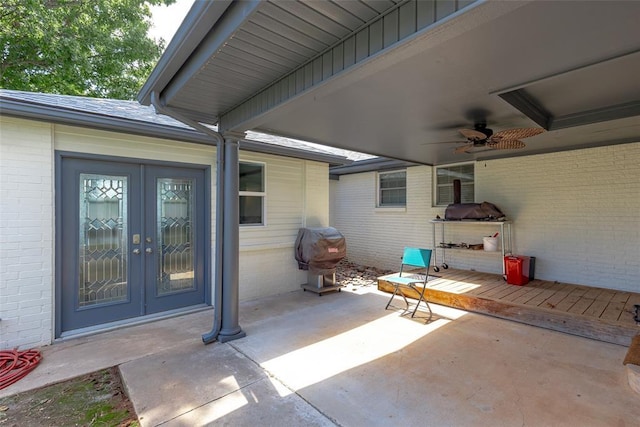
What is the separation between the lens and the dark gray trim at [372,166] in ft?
24.2

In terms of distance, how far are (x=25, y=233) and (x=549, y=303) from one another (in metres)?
6.43

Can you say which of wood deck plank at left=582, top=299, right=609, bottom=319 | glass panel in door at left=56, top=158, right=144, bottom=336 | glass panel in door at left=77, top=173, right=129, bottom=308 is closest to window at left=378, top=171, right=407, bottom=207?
wood deck plank at left=582, top=299, right=609, bottom=319

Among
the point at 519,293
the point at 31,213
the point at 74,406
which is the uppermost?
the point at 31,213

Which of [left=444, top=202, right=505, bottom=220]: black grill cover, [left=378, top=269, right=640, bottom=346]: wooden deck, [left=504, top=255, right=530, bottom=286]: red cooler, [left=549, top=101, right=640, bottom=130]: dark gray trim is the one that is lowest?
[left=378, top=269, right=640, bottom=346]: wooden deck

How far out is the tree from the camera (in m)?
7.96

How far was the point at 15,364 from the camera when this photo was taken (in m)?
2.93

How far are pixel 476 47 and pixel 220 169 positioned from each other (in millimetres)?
2817

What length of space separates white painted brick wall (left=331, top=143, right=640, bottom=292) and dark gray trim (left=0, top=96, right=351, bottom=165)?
4365mm

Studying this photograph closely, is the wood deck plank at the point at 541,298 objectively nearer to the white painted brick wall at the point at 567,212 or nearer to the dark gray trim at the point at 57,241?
the white painted brick wall at the point at 567,212

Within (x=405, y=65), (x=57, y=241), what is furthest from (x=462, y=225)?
(x=57, y=241)

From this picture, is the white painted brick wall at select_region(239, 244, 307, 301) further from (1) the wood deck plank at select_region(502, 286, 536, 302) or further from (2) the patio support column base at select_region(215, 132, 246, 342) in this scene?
(1) the wood deck plank at select_region(502, 286, 536, 302)

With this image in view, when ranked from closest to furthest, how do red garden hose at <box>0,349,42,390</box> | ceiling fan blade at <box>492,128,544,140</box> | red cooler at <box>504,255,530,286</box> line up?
1. red garden hose at <box>0,349,42,390</box>
2. ceiling fan blade at <box>492,128,544,140</box>
3. red cooler at <box>504,255,530,286</box>

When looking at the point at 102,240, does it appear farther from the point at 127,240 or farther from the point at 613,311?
the point at 613,311

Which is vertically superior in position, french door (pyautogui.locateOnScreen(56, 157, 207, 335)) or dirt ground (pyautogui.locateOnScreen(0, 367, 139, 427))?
french door (pyautogui.locateOnScreen(56, 157, 207, 335))
